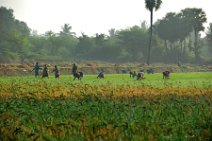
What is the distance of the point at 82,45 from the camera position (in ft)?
309

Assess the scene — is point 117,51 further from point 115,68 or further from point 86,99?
point 86,99

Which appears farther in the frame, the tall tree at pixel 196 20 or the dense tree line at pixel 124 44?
the tall tree at pixel 196 20

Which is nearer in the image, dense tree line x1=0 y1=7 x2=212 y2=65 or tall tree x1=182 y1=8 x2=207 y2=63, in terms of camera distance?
dense tree line x1=0 y1=7 x2=212 y2=65

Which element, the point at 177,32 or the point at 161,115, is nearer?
the point at 161,115

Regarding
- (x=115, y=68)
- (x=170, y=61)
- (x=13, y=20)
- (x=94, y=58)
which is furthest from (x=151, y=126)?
(x=13, y=20)

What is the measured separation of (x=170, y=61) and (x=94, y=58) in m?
20.6

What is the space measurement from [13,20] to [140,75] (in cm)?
10921

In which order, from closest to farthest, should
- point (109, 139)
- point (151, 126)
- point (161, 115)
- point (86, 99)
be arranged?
point (109, 139) → point (151, 126) → point (161, 115) → point (86, 99)

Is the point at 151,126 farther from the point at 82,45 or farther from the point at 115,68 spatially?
the point at 82,45

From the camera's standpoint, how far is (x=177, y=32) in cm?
10106

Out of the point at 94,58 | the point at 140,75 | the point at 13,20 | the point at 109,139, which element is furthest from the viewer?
the point at 13,20

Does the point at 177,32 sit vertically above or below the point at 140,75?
above

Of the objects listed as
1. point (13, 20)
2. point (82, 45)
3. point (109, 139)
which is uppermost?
point (13, 20)

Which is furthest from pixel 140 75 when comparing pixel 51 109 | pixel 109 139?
pixel 109 139
